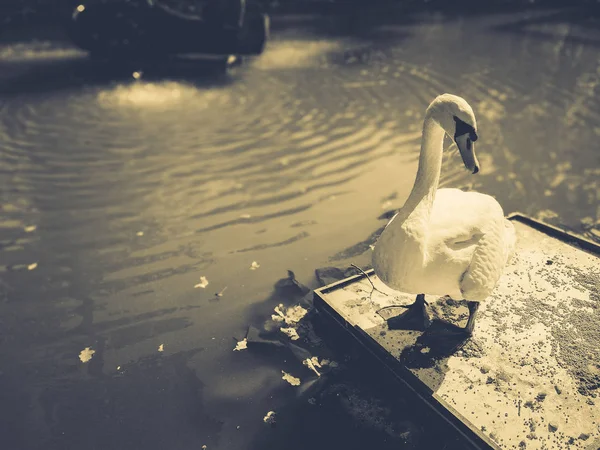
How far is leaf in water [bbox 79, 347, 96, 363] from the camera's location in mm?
3680

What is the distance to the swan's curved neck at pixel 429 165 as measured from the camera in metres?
3.08

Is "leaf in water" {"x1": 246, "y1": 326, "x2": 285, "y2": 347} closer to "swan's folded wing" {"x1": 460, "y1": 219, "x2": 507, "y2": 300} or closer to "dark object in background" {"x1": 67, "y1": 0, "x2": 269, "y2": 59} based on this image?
"swan's folded wing" {"x1": 460, "y1": 219, "x2": 507, "y2": 300}

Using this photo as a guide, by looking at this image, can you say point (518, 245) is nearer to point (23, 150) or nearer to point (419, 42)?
point (23, 150)

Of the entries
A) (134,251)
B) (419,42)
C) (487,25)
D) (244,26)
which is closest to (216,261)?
(134,251)

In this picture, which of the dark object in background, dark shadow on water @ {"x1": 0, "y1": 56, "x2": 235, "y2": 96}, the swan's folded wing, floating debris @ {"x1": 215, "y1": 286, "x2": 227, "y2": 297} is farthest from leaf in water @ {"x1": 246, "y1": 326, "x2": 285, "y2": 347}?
the dark object in background

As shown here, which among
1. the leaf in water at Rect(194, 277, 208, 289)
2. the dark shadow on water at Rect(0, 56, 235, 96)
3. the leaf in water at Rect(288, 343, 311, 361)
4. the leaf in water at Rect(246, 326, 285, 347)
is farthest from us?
the dark shadow on water at Rect(0, 56, 235, 96)

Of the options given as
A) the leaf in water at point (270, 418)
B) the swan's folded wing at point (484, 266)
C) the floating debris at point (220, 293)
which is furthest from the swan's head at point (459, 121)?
the floating debris at point (220, 293)

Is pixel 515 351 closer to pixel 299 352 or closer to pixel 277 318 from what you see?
pixel 299 352

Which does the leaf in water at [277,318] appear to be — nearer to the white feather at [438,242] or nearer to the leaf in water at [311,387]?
the leaf in water at [311,387]

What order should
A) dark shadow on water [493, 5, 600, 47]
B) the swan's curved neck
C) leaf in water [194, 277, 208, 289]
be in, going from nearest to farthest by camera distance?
1. the swan's curved neck
2. leaf in water [194, 277, 208, 289]
3. dark shadow on water [493, 5, 600, 47]

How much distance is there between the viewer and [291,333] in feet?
12.6

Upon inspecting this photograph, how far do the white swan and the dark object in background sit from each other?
7.75 metres

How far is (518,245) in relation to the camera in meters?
4.38

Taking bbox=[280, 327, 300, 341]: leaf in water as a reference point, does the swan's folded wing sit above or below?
above
